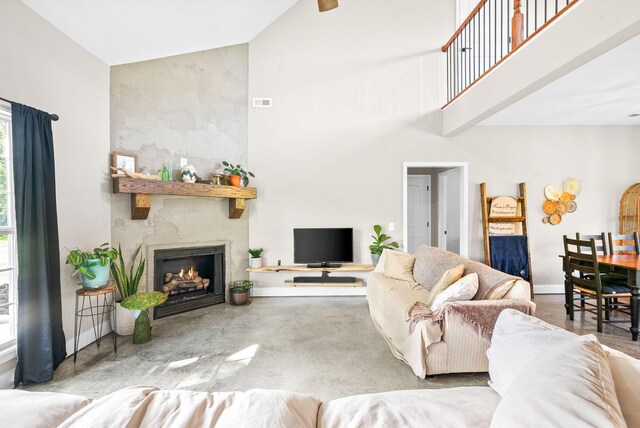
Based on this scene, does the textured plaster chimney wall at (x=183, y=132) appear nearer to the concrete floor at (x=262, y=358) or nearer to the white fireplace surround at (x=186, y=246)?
the white fireplace surround at (x=186, y=246)

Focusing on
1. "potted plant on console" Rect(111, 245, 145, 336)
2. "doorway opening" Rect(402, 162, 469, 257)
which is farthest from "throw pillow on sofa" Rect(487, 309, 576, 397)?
"doorway opening" Rect(402, 162, 469, 257)

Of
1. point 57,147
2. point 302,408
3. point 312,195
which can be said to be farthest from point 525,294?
point 57,147

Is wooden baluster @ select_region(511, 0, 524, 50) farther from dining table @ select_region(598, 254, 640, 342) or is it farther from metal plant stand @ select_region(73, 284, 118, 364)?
metal plant stand @ select_region(73, 284, 118, 364)

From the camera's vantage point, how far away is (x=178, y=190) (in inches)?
136

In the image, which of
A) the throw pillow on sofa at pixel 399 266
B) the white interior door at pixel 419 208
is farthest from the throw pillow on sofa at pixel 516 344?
the white interior door at pixel 419 208

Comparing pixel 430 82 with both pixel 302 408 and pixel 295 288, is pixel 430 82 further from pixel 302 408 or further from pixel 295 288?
pixel 302 408

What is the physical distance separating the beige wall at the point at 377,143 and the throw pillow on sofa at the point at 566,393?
143 inches

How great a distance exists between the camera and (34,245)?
88.4 inches

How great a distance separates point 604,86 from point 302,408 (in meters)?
4.13

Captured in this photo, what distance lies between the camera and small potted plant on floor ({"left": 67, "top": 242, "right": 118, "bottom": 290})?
251 centimetres

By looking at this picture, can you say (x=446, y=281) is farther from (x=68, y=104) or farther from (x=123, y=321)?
(x=68, y=104)

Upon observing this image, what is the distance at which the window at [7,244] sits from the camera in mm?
2256

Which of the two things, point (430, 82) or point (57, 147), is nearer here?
point (57, 147)

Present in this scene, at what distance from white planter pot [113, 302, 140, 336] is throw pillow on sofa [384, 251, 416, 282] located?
291 centimetres
